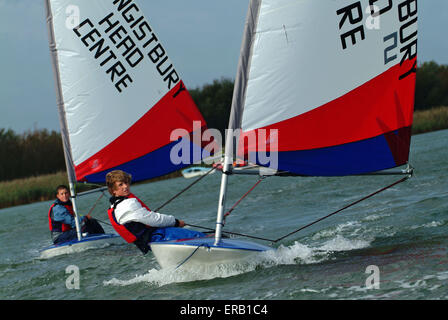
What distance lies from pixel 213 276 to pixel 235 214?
22.2 feet

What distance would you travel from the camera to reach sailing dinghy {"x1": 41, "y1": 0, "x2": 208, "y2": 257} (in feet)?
27.6

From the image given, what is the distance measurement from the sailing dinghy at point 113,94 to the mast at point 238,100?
3.04 m

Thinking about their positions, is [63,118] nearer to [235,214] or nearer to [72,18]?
[72,18]

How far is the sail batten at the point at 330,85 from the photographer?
5363mm

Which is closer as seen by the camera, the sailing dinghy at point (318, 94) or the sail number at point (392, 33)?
the sailing dinghy at point (318, 94)

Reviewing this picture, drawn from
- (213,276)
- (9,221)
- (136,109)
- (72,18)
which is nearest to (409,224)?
(213,276)

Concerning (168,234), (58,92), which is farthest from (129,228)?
(58,92)

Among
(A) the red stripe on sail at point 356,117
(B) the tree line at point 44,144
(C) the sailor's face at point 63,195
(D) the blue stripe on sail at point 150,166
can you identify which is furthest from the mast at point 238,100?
(B) the tree line at point 44,144

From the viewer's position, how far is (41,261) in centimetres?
856

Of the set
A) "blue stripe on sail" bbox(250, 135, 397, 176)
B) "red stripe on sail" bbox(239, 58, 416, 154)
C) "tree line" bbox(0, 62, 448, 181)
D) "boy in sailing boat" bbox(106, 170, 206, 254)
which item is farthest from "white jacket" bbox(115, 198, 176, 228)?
"tree line" bbox(0, 62, 448, 181)

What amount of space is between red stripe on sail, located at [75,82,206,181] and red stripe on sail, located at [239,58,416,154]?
9.94 ft

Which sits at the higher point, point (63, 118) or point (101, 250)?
point (63, 118)

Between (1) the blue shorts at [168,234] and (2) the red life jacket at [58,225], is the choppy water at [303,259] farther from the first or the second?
(2) the red life jacket at [58,225]
